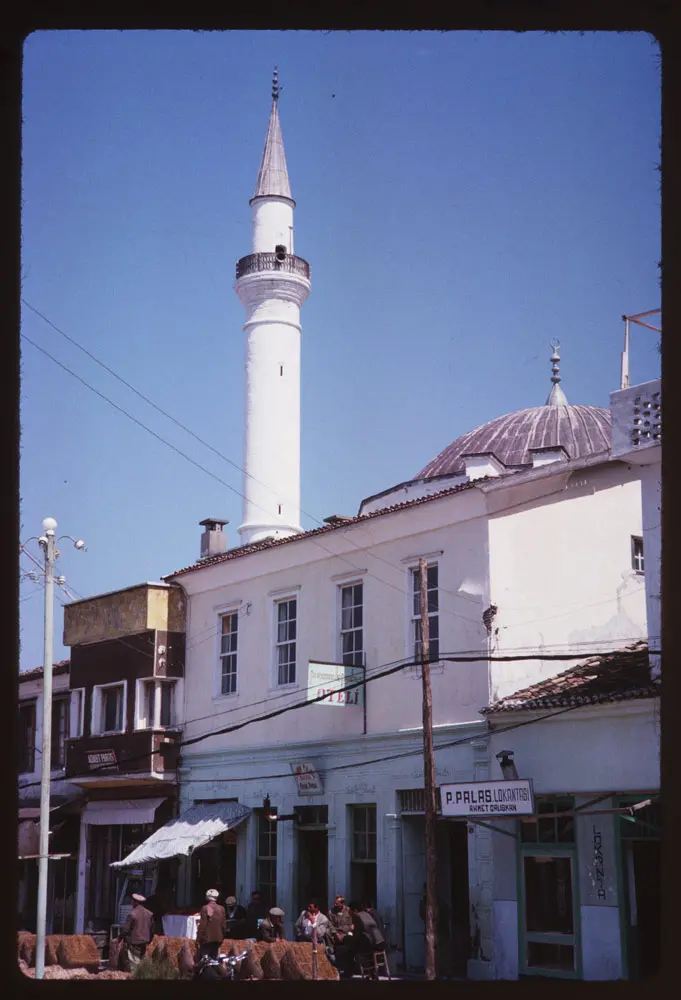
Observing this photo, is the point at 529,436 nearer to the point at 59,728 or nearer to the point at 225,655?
the point at 225,655

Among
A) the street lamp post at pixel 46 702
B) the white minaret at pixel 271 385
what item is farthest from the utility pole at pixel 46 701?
the white minaret at pixel 271 385

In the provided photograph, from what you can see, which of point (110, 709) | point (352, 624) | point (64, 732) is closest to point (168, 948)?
point (352, 624)

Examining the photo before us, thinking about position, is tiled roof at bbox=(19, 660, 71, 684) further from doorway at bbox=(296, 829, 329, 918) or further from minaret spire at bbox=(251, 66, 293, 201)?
minaret spire at bbox=(251, 66, 293, 201)

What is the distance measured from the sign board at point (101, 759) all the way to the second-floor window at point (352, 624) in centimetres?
661

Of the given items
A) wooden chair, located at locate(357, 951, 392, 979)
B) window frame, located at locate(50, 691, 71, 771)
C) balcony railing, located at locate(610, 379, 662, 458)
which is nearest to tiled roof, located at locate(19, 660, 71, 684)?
window frame, located at locate(50, 691, 71, 771)

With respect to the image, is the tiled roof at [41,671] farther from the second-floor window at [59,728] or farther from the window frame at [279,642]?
the window frame at [279,642]

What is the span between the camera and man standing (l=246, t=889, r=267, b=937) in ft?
67.4

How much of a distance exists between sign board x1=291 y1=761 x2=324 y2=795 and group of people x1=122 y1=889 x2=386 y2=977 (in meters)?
1.92

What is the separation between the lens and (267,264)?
122 feet

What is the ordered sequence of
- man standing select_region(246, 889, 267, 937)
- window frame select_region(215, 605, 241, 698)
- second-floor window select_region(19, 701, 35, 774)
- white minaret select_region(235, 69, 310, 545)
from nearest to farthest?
man standing select_region(246, 889, 267, 937)
window frame select_region(215, 605, 241, 698)
second-floor window select_region(19, 701, 35, 774)
white minaret select_region(235, 69, 310, 545)

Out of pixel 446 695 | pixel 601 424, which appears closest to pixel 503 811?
pixel 446 695

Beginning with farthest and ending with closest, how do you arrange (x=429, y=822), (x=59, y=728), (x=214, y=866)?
(x=59, y=728), (x=214, y=866), (x=429, y=822)

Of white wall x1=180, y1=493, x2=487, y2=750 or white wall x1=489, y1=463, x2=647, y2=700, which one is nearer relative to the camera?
white wall x1=489, y1=463, x2=647, y2=700

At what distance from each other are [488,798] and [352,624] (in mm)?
5202
